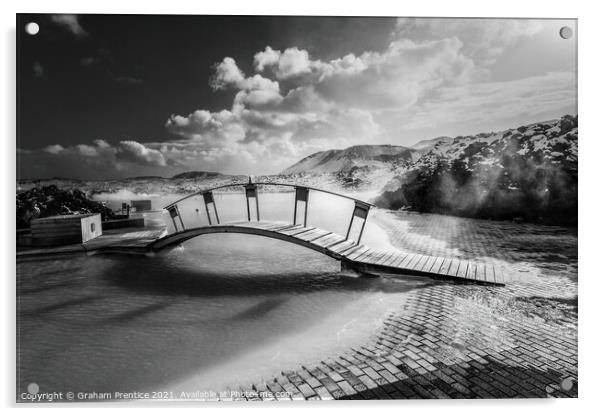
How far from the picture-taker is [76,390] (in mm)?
2930

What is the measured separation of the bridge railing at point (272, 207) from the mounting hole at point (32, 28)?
248cm

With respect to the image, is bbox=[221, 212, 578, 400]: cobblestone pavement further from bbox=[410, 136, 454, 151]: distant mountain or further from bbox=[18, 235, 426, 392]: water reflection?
bbox=[410, 136, 454, 151]: distant mountain

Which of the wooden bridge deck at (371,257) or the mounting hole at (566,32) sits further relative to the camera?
the wooden bridge deck at (371,257)

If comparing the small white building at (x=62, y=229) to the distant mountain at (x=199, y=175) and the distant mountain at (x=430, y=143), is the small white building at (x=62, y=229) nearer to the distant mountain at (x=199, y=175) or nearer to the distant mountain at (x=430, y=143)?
the distant mountain at (x=199, y=175)

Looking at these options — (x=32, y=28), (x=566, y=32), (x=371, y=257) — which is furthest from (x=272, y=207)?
(x=566, y=32)

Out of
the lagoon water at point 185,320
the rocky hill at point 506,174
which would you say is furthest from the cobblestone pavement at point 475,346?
the rocky hill at point 506,174

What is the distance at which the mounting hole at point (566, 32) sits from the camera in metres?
3.71

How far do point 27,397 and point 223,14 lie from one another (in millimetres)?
4210

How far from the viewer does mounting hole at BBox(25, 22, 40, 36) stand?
3.68 metres

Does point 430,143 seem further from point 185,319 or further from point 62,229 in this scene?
point 62,229

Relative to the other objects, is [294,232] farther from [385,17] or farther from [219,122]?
[385,17]

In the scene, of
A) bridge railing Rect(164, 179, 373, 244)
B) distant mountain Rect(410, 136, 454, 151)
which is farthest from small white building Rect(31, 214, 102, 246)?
distant mountain Rect(410, 136, 454, 151)

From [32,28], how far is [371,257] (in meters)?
4.79

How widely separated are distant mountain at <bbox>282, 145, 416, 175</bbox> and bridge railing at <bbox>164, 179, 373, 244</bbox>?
0.29 metres
